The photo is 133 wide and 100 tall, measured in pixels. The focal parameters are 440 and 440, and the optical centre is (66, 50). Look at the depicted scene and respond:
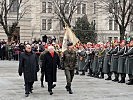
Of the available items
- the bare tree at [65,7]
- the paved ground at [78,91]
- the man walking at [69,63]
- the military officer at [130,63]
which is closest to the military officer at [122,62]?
the military officer at [130,63]

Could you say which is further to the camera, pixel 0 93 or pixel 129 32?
pixel 129 32

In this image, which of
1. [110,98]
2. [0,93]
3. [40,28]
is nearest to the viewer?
[110,98]

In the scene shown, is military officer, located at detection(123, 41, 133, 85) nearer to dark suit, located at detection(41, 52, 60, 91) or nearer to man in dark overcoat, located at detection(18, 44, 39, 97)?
dark suit, located at detection(41, 52, 60, 91)

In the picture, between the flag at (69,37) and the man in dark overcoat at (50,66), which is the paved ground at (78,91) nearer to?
the man in dark overcoat at (50,66)

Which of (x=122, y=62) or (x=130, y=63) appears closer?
(x=130, y=63)

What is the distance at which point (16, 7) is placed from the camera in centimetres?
5556

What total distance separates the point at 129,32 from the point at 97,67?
49.6 m

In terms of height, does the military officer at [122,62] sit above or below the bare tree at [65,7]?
below

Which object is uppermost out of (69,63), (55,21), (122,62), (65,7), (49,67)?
(65,7)

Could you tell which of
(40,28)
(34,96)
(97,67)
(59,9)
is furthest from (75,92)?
(40,28)

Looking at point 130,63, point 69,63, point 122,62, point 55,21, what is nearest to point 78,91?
point 69,63

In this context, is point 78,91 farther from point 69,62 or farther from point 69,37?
point 69,37

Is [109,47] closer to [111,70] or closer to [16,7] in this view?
[111,70]

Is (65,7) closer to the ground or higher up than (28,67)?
higher up
